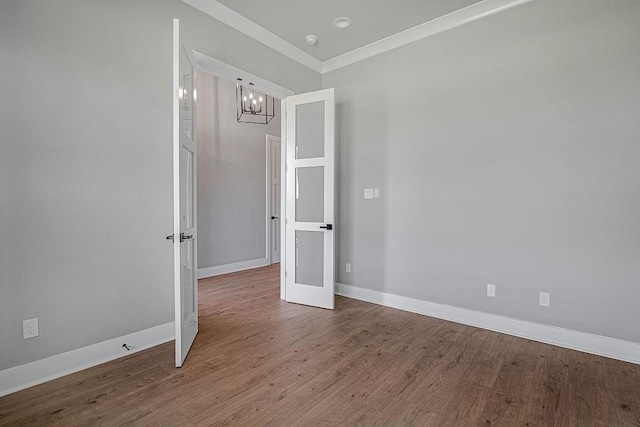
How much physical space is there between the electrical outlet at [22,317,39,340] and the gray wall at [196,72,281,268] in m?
2.89

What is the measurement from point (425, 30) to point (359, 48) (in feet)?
2.65

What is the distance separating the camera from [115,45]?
236 centimetres

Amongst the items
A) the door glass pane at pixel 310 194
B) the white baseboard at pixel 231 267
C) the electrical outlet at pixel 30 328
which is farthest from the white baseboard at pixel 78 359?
the white baseboard at pixel 231 267

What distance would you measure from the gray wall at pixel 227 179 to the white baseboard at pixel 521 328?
2645mm

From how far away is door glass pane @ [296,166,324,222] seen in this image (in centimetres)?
367

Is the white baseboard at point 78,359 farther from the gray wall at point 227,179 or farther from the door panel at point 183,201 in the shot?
the gray wall at point 227,179

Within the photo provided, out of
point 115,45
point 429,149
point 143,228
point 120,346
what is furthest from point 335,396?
point 115,45

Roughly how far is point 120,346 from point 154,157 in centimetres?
152

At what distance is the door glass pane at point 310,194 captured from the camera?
3666 millimetres

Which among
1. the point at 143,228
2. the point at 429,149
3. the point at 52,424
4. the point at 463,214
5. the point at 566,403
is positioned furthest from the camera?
the point at 429,149

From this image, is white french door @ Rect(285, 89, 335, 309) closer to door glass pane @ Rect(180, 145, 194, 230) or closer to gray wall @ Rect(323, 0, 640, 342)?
gray wall @ Rect(323, 0, 640, 342)

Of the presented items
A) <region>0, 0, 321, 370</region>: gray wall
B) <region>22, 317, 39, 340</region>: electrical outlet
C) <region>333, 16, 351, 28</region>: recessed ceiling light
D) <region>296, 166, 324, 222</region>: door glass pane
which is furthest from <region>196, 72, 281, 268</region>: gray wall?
<region>22, 317, 39, 340</region>: electrical outlet

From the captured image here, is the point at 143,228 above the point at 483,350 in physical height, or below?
above

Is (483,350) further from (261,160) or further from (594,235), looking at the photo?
(261,160)
